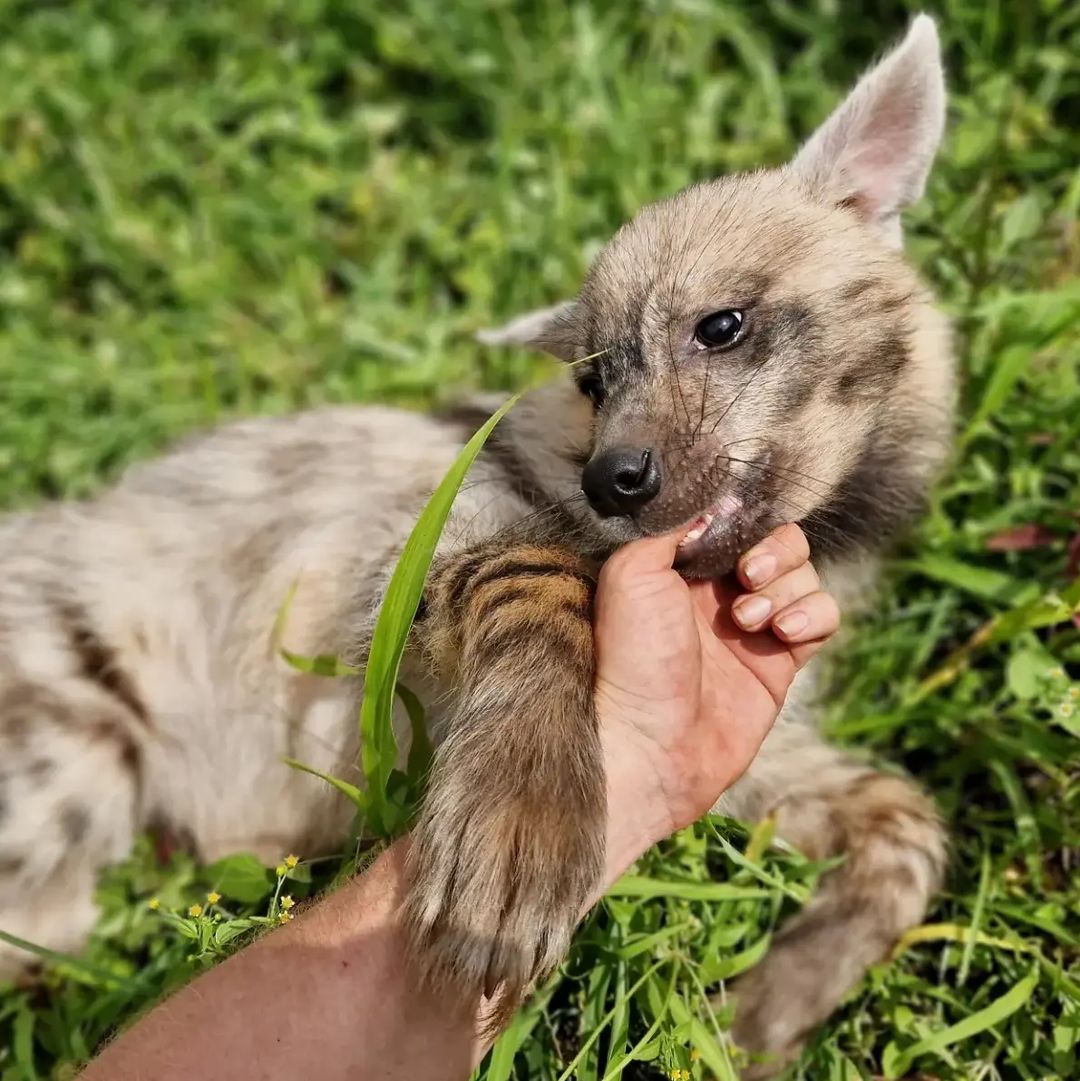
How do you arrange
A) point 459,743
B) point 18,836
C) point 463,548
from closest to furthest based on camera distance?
point 459,743 < point 463,548 < point 18,836

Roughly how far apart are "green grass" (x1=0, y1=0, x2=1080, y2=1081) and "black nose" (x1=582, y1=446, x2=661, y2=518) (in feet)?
2.97

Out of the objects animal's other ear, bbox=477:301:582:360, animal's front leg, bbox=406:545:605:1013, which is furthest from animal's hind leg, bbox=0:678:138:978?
animal's other ear, bbox=477:301:582:360

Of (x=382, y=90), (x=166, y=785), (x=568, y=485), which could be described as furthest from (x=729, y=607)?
(x=382, y=90)

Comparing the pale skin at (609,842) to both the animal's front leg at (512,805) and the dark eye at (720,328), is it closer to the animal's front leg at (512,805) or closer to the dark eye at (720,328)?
the animal's front leg at (512,805)

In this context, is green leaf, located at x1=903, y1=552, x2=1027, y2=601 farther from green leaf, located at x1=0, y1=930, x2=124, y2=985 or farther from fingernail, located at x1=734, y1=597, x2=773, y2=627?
green leaf, located at x1=0, y1=930, x2=124, y2=985

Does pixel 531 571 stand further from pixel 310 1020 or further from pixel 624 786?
pixel 310 1020

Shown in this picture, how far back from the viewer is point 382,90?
18.5ft

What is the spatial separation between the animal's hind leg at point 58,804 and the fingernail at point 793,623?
2.02m

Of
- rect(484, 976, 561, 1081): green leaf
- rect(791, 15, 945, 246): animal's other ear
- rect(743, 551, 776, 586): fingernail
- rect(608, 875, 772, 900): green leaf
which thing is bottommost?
rect(484, 976, 561, 1081): green leaf

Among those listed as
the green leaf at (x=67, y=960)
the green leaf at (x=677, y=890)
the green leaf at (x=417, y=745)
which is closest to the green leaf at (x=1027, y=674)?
the green leaf at (x=677, y=890)

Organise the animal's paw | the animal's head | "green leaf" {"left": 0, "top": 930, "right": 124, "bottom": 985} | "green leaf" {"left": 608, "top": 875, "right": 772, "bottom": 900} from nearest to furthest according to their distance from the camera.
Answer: the animal's paw
"green leaf" {"left": 0, "top": 930, "right": 124, "bottom": 985}
the animal's head
"green leaf" {"left": 608, "top": 875, "right": 772, "bottom": 900}

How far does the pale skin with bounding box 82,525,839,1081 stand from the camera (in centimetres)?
214

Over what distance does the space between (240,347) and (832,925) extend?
356 centimetres

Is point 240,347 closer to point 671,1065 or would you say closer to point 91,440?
point 91,440
